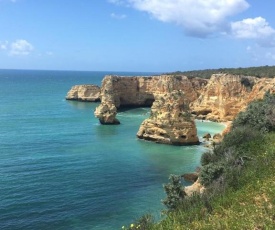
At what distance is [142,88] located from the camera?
8756 cm

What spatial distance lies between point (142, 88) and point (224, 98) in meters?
26.2

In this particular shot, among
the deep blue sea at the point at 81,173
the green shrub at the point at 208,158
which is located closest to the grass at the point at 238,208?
the green shrub at the point at 208,158

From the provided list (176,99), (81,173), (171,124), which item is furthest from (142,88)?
(81,173)

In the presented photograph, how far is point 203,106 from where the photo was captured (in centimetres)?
6900

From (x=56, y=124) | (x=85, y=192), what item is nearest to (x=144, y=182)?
(x=85, y=192)

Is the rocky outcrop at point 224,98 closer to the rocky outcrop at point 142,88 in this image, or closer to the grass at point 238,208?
the rocky outcrop at point 142,88

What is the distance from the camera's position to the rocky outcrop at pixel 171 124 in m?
45.7

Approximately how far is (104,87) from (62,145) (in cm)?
3883

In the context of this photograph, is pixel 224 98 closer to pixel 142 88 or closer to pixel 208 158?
pixel 142 88

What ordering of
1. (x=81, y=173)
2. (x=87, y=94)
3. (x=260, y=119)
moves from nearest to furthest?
1. (x=260, y=119)
2. (x=81, y=173)
3. (x=87, y=94)

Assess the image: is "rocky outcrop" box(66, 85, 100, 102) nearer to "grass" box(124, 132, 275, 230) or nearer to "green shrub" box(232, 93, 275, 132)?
"green shrub" box(232, 93, 275, 132)

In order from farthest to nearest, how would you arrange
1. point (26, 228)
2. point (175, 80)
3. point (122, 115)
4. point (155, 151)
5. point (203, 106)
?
point (175, 80) < point (122, 115) < point (203, 106) < point (155, 151) < point (26, 228)

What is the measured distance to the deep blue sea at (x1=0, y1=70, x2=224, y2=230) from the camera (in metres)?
23.0

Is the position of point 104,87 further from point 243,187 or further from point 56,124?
point 243,187
